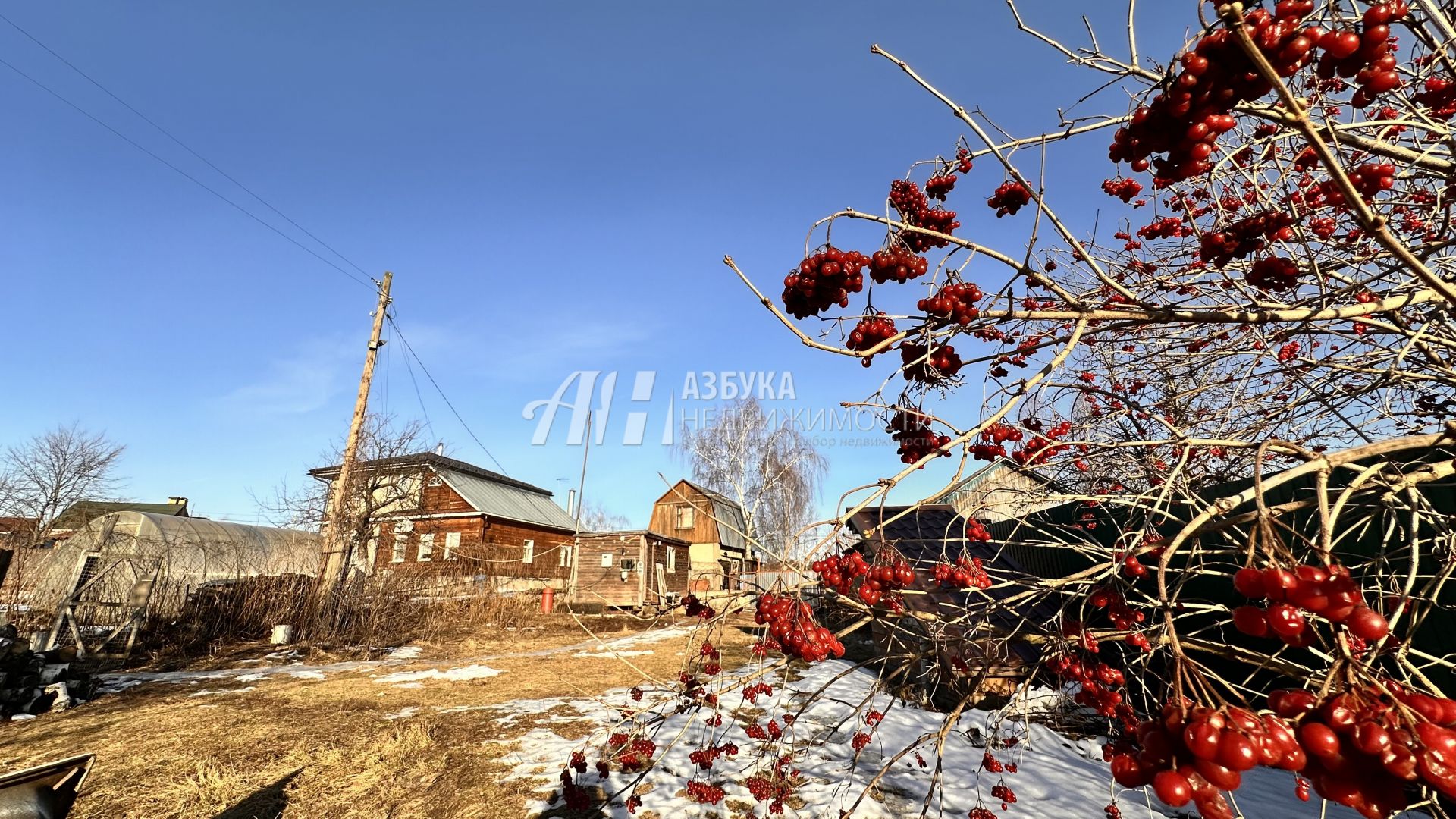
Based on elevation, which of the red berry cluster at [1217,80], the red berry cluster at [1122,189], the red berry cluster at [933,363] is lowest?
the red berry cluster at [933,363]

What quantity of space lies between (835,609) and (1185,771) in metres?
1.44

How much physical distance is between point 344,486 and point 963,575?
13.8 metres

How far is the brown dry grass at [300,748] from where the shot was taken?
13.9 feet

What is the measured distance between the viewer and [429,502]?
77.4 ft

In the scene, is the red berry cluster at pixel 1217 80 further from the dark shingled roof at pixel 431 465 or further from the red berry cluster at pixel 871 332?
the dark shingled roof at pixel 431 465

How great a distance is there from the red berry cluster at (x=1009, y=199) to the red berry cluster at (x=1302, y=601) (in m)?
1.65

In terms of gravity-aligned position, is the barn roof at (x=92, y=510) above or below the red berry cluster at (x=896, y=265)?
above

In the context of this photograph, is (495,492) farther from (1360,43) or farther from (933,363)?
(1360,43)

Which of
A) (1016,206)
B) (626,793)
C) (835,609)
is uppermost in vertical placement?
(1016,206)

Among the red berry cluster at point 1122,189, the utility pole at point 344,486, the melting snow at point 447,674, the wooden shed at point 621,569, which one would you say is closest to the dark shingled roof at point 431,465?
the utility pole at point 344,486

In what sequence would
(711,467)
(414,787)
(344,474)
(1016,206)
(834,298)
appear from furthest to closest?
(711,467) < (344,474) < (414,787) < (1016,206) < (834,298)

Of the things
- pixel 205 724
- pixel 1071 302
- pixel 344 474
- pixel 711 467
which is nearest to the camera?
pixel 1071 302

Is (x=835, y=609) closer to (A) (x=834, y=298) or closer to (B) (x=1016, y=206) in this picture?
(A) (x=834, y=298)

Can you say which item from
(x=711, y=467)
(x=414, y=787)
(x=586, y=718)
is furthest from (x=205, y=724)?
(x=711, y=467)
